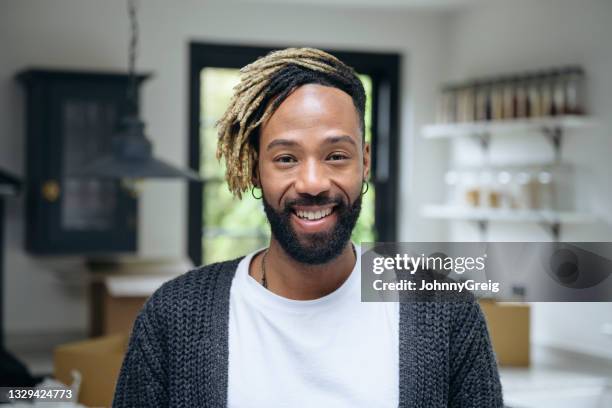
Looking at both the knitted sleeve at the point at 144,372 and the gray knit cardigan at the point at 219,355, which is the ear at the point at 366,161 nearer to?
the gray knit cardigan at the point at 219,355

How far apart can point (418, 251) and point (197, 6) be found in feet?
15.3

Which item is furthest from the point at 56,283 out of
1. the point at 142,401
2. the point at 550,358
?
the point at 142,401

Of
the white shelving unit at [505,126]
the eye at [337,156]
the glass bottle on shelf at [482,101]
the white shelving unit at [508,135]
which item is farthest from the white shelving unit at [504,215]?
the eye at [337,156]

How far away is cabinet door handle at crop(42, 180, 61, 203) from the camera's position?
4.94m

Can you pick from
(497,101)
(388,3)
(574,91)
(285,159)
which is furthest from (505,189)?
(285,159)

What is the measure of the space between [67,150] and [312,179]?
4.09m

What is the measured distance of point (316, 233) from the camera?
43.7 inches

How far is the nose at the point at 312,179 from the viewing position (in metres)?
1.08

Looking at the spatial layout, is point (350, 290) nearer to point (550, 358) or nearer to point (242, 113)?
point (242, 113)

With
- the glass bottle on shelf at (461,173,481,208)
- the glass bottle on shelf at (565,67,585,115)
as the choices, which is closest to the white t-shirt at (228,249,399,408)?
the glass bottle on shelf at (565,67,585,115)

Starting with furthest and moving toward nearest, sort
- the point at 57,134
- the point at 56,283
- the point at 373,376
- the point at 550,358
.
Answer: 1. the point at 56,283
2. the point at 57,134
3. the point at 550,358
4. the point at 373,376

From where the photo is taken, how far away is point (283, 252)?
1.16 metres

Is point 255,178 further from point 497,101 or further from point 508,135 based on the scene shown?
point 508,135

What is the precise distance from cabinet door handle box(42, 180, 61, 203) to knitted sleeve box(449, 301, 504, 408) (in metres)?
4.12
